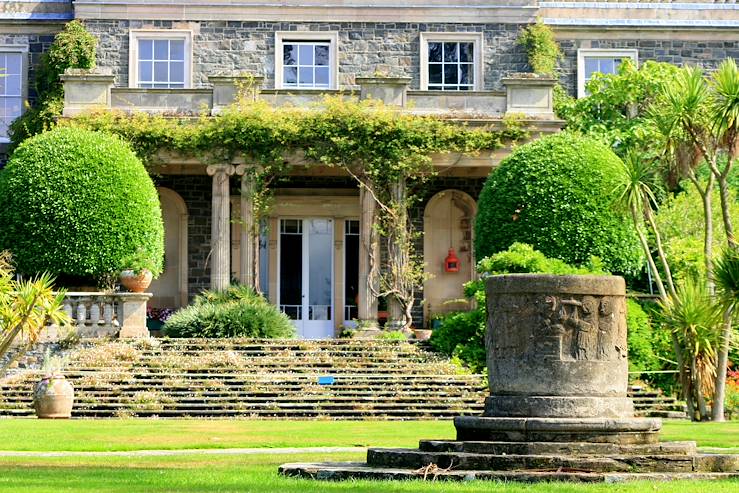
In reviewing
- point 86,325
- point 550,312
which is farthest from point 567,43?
point 550,312

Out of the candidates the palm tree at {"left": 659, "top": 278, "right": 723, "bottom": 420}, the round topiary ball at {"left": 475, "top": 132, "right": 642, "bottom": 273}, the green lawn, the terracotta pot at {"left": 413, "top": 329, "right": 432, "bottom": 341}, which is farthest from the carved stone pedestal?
the terracotta pot at {"left": 413, "top": 329, "right": 432, "bottom": 341}

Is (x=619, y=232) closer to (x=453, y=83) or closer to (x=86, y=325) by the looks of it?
(x=453, y=83)

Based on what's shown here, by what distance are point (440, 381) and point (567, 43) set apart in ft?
39.8

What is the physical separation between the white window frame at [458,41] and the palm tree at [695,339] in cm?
1022

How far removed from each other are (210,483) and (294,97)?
19161mm

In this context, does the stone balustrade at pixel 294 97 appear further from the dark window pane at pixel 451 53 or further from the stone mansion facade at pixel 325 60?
the dark window pane at pixel 451 53

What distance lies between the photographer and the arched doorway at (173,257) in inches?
1264

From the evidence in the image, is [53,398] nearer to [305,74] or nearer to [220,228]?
[220,228]

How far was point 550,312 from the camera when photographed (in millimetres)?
12758

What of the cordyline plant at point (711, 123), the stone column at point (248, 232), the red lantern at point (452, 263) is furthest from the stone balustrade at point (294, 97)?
the cordyline plant at point (711, 123)

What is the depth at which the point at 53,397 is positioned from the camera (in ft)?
71.1

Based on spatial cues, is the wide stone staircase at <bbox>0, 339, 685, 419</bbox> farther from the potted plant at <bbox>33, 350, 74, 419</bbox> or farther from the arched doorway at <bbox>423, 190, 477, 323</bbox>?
the arched doorway at <bbox>423, 190, 477, 323</bbox>

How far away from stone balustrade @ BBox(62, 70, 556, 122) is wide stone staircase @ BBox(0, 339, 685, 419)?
538cm

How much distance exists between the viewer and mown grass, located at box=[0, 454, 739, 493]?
1079 cm
